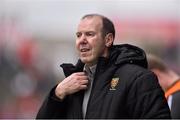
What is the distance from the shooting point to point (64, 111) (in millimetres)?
4109

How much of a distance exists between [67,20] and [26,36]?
61.7 inches

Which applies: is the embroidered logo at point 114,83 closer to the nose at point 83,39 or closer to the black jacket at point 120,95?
the black jacket at point 120,95

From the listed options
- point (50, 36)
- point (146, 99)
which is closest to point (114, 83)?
point (146, 99)

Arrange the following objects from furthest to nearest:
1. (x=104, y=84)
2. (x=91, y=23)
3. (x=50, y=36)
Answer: (x=50, y=36) → (x=91, y=23) → (x=104, y=84)

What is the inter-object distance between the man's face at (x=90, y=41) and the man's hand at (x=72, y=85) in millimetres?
102

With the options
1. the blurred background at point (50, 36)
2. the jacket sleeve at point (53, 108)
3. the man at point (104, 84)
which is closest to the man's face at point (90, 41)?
the man at point (104, 84)

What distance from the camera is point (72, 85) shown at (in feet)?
13.3

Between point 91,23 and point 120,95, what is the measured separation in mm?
511

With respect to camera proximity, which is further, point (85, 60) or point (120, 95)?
point (85, 60)

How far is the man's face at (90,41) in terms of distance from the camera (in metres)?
4.02

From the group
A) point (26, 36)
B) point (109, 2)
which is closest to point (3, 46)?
point (26, 36)

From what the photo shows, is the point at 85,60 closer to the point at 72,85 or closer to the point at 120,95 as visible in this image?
the point at 72,85

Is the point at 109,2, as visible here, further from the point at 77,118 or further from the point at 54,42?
the point at 77,118

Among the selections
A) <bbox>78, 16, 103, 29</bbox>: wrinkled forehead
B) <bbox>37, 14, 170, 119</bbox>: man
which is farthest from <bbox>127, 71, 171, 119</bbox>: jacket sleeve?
<bbox>78, 16, 103, 29</bbox>: wrinkled forehead
